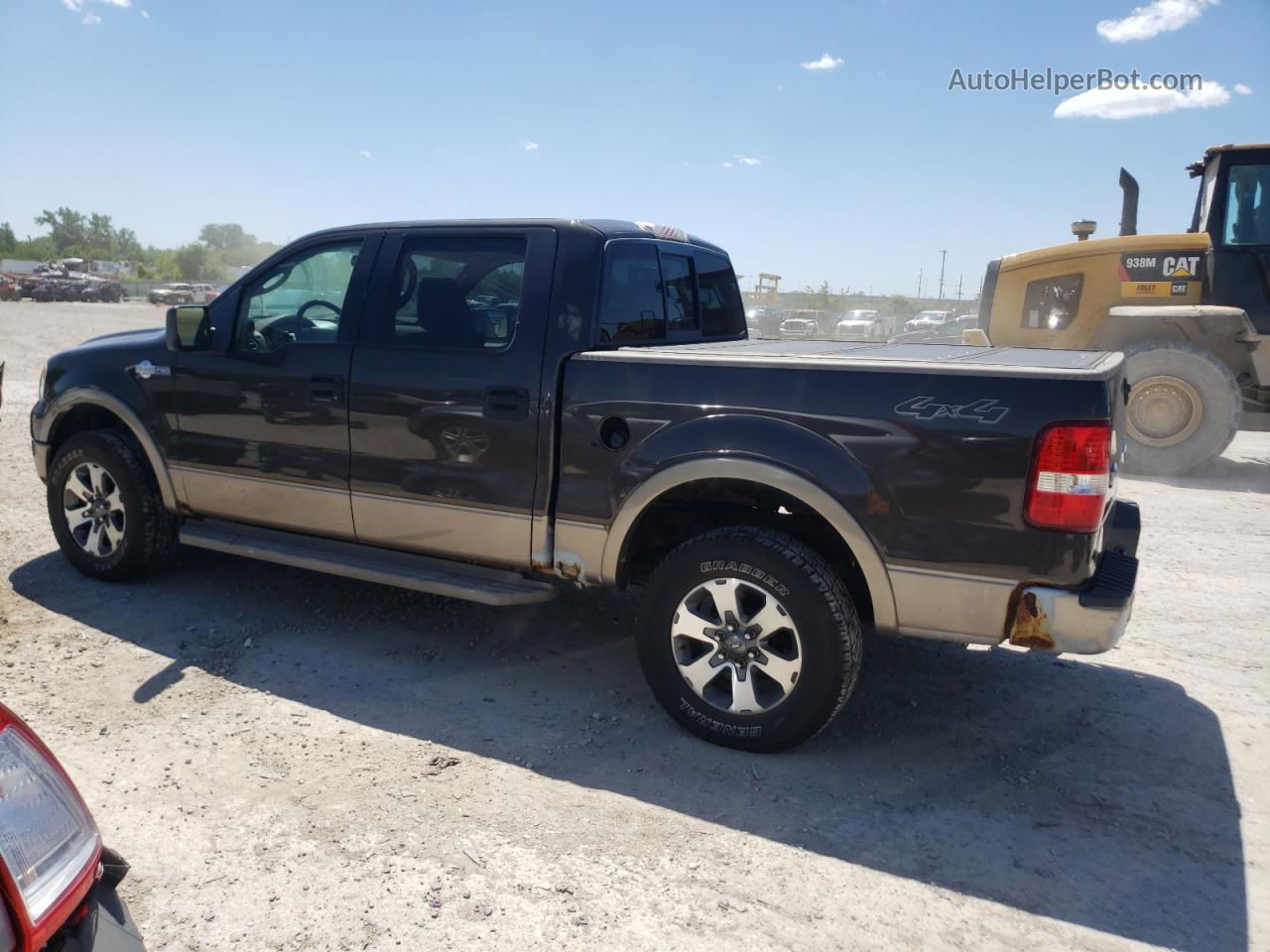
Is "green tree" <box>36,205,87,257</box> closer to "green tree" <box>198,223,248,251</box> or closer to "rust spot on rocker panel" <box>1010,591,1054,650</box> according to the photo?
"green tree" <box>198,223,248,251</box>

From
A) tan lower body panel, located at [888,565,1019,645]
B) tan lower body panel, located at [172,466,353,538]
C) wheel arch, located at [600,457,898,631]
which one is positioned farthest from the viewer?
tan lower body panel, located at [172,466,353,538]

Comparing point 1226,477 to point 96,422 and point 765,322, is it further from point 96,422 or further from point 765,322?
point 765,322

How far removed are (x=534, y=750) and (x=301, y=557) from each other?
1.59m

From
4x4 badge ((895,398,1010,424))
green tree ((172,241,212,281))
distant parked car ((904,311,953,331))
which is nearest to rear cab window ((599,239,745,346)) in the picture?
4x4 badge ((895,398,1010,424))

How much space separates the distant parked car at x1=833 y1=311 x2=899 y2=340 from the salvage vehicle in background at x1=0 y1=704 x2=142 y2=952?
3046 centimetres

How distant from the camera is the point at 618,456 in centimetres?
373

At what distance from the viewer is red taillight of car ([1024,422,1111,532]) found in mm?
3006

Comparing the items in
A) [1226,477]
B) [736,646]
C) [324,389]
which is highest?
[324,389]

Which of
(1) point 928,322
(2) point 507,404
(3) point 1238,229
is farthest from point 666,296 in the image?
(1) point 928,322

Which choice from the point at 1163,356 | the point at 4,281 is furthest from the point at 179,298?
the point at 1163,356

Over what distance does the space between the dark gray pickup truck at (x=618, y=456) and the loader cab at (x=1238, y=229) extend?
663cm

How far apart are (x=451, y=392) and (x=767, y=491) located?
140 cm

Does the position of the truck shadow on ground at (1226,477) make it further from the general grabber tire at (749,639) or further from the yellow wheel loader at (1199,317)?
the general grabber tire at (749,639)

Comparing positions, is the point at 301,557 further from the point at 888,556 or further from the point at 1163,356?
the point at 1163,356
